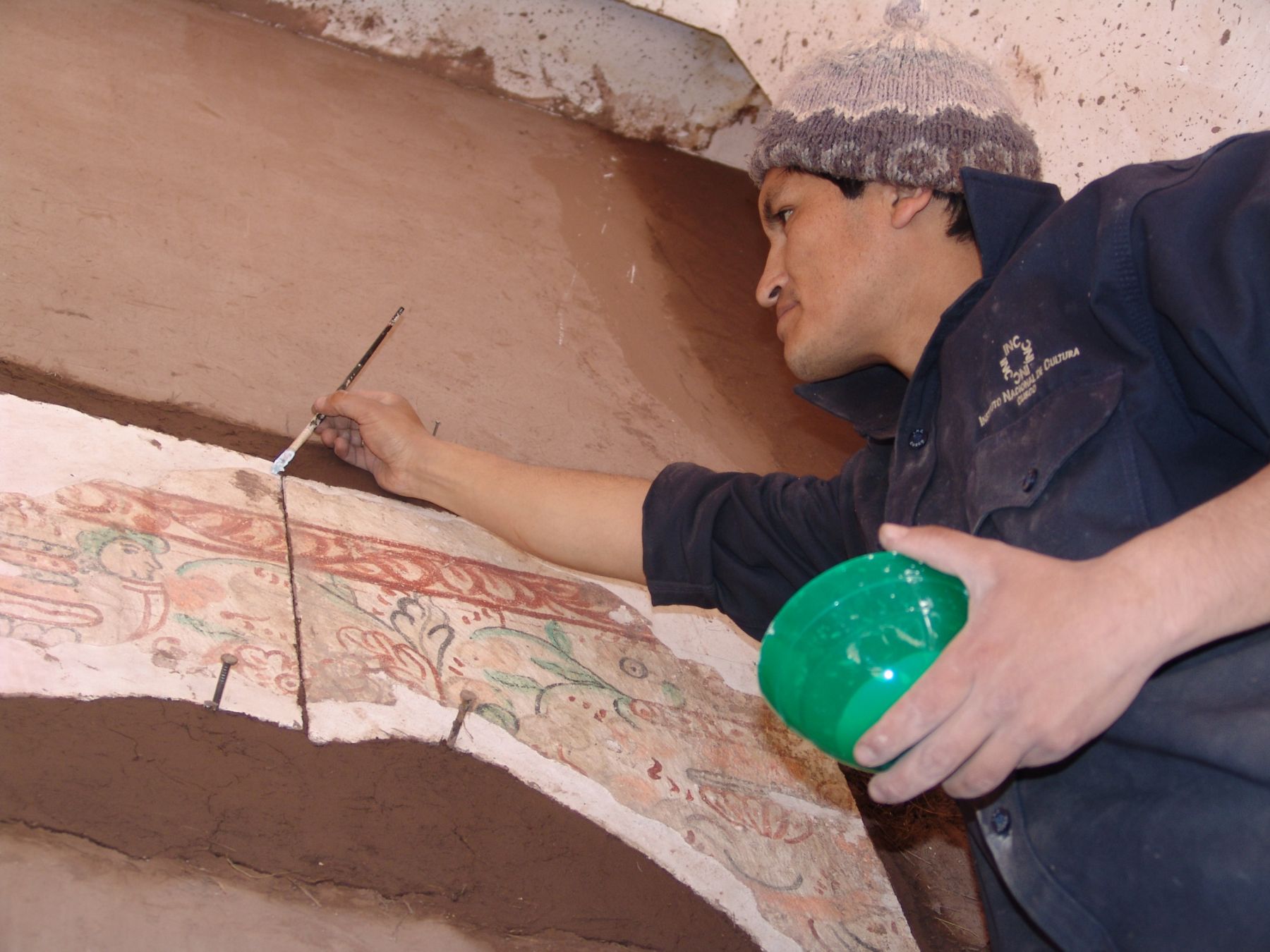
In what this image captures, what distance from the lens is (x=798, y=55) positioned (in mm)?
2852

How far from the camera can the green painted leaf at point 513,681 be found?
63.5 inches

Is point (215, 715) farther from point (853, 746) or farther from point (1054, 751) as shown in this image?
point (1054, 751)

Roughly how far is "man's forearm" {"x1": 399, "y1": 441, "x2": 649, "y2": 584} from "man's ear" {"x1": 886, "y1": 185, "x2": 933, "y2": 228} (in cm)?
59

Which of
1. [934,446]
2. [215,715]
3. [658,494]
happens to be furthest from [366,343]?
→ [934,446]

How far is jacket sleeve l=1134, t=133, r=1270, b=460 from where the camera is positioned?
0.99 meters

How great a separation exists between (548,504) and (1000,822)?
0.86 m

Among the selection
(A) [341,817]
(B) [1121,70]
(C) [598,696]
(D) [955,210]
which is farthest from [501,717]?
(B) [1121,70]

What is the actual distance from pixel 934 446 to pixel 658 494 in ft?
1.58

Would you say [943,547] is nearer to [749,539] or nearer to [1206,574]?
[1206,574]

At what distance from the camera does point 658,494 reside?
174 centimetres

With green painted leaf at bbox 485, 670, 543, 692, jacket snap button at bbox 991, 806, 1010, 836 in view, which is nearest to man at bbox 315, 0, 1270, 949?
jacket snap button at bbox 991, 806, 1010, 836

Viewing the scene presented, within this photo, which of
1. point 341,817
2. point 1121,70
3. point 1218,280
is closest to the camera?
point 1218,280

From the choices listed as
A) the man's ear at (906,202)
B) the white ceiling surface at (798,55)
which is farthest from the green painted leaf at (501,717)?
the white ceiling surface at (798,55)

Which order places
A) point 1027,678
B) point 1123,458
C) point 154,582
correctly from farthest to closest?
point 154,582 < point 1123,458 < point 1027,678
